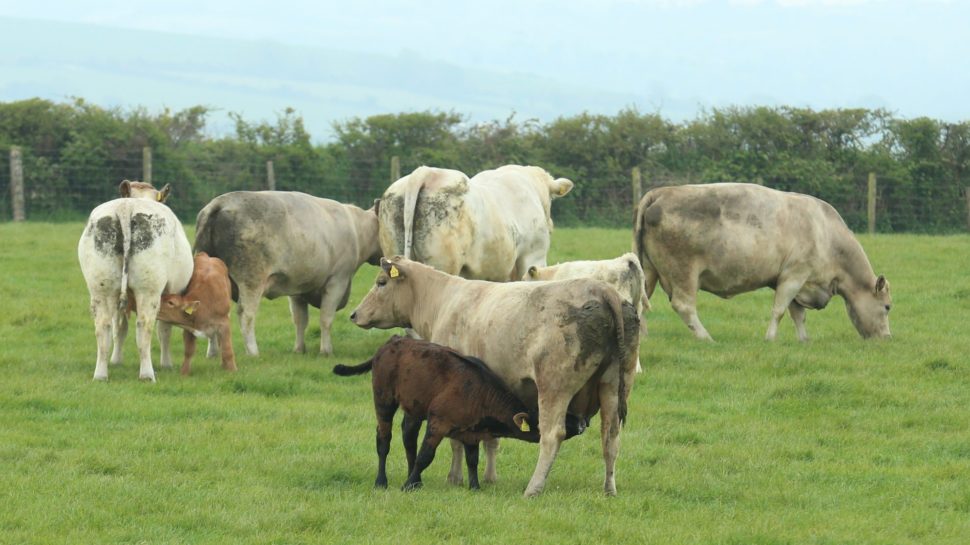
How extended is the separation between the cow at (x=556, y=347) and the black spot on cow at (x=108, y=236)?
4164mm

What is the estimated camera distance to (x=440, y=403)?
8.79 meters

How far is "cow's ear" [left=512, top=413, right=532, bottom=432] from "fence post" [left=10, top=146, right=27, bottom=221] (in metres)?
22.3

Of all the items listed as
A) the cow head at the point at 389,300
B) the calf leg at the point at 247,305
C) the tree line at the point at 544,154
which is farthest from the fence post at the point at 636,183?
the cow head at the point at 389,300

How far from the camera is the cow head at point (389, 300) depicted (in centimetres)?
1070

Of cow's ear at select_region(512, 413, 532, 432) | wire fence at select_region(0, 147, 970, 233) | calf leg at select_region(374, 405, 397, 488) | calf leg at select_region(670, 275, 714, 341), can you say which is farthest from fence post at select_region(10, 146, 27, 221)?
cow's ear at select_region(512, 413, 532, 432)

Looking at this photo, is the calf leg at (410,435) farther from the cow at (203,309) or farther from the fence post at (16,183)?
the fence post at (16,183)

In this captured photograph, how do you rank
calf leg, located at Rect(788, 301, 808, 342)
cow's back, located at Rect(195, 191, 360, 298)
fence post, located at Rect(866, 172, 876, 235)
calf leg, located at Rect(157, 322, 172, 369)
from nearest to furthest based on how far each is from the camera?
calf leg, located at Rect(157, 322, 172, 369) → cow's back, located at Rect(195, 191, 360, 298) → calf leg, located at Rect(788, 301, 808, 342) → fence post, located at Rect(866, 172, 876, 235)

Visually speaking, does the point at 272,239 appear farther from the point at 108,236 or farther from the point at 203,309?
the point at 108,236

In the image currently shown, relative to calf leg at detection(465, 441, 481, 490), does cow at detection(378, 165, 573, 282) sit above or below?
above

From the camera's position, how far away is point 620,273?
13.2 m

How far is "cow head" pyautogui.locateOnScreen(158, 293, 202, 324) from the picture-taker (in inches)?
519

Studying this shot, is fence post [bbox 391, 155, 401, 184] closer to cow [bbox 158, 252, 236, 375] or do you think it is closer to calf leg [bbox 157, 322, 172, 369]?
calf leg [bbox 157, 322, 172, 369]

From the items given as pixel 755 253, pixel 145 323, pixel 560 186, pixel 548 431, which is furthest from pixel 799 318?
pixel 548 431

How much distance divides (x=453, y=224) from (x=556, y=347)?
580cm
